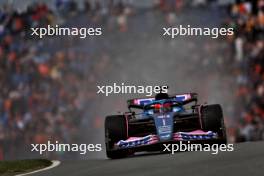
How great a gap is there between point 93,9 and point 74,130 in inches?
222

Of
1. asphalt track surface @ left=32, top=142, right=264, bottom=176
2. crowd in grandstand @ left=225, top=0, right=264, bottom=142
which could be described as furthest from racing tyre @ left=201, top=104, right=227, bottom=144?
crowd in grandstand @ left=225, top=0, right=264, bottom=142

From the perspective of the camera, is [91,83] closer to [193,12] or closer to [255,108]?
[193,12]

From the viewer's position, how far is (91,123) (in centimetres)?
2680

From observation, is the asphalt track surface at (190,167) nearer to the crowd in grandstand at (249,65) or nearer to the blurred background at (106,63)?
the crowd in grandstand at (249,65)

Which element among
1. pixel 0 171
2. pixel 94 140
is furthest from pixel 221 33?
pixel 0 171

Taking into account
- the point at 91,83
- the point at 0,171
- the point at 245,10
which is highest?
the point at 245,10

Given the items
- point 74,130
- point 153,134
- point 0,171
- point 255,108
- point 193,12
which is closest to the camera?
point 0,171

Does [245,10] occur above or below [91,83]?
above

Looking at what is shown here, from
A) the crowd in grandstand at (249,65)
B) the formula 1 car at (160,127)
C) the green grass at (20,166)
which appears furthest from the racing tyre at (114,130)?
the crowd in grandstand at (249,65)

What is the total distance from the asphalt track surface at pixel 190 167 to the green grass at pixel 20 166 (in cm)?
111

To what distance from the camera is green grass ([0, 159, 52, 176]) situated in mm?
13323

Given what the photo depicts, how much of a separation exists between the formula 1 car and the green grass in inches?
52.7

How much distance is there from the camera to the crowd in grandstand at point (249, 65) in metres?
24.2

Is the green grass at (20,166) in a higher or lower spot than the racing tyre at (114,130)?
lower
